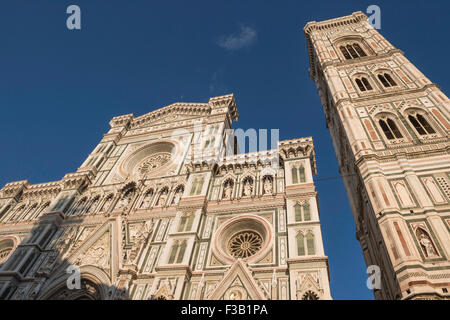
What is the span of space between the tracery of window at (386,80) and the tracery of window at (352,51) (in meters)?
4.66

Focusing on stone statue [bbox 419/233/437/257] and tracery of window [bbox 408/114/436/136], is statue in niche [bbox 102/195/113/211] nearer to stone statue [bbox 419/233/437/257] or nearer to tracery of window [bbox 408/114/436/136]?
stone statue [bbox 419/233/437/257]

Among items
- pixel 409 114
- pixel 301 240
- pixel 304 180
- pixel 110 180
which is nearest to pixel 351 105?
pixel 409 114

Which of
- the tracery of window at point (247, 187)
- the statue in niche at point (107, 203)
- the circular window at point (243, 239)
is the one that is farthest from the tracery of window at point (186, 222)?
the statue in niche at point (107, 203)

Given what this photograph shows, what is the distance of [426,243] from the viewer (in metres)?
10.7

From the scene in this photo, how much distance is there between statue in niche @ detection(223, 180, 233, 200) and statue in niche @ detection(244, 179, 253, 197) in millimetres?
900

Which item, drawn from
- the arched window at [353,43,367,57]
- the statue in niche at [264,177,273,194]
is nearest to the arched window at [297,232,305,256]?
the statue in niche at [264,177,273,194]

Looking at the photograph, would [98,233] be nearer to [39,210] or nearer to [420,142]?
[39,210]

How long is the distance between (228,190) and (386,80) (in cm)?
1338

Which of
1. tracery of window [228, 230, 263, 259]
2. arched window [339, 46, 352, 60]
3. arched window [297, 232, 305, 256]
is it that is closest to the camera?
arched window [297, 232, 305, 256]

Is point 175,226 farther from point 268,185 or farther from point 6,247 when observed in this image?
point 6,247

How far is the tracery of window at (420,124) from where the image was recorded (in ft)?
51.0

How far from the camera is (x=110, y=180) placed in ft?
73.2

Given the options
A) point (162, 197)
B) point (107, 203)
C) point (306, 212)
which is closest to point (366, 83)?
point (306, 212)

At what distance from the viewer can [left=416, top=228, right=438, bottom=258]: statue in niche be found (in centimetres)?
1042
